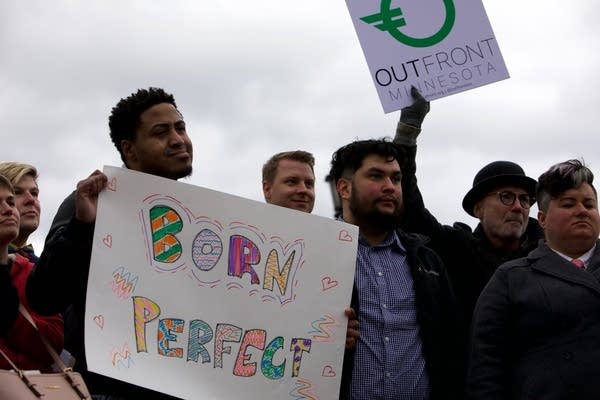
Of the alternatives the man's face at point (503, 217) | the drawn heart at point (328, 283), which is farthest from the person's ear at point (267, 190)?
the drawn heart at point (328, 283)

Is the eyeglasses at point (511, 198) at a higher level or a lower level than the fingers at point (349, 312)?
higher

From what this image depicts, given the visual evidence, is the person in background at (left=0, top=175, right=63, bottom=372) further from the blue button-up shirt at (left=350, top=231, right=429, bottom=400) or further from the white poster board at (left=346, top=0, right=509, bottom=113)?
the white poster board at (left=346, top=0, right=509, bottom=113)

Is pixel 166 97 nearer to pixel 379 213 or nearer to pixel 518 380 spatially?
pixel 379 213

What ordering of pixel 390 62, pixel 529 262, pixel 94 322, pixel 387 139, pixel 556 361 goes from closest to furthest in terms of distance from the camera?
pixel 94 322 → pixel 556 361 → pixel 529 262 → pixel 387 139 → pixel 390 62

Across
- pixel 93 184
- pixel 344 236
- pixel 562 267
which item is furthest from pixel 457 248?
pixel 93 184

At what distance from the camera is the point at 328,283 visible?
5145mm

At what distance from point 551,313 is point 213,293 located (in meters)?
1.68

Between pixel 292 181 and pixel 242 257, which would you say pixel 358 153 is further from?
pixel 242 257

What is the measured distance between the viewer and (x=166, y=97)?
537 centimetres

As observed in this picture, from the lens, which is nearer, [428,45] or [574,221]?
[574,221]

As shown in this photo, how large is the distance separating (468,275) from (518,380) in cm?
117

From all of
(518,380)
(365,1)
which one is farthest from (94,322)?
(365,1)

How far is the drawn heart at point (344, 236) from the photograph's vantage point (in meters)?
5.22

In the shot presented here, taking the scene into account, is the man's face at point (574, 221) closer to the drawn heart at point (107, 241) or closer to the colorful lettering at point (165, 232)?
the colorful lettering at point (165, 232)
